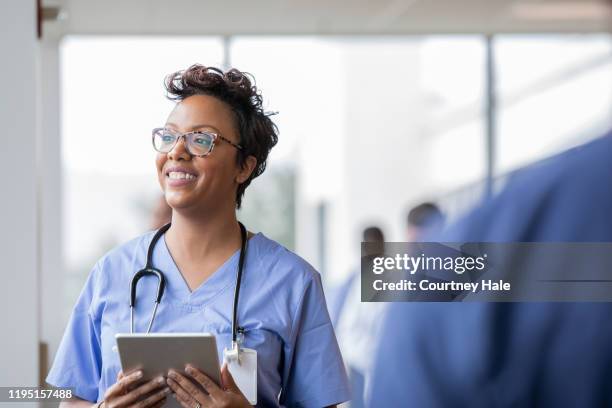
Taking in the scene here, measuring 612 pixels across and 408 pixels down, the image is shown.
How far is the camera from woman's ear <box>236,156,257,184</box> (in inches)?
73.1

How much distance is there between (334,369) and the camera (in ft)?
5.80

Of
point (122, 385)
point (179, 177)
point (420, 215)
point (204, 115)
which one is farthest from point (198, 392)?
point (420, 215)

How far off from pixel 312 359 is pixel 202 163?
1.43 feet

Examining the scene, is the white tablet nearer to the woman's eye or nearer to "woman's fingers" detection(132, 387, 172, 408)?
"woman's fingers" detection(132, 387, 172, 408)

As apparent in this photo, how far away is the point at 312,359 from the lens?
5.69 ft

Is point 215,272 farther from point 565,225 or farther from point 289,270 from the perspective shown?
point 565,225

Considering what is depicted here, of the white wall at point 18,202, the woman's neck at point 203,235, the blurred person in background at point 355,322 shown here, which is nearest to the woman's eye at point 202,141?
the woman's neck at point 203,235

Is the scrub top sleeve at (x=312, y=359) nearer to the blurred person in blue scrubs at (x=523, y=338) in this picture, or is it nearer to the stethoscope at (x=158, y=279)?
the stethoscope at (x=158, y=279)

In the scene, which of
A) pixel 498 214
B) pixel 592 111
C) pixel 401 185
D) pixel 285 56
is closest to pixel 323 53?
pixel 285 56

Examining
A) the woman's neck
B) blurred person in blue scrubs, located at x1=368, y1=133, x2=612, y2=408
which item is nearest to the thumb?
the woman's neck

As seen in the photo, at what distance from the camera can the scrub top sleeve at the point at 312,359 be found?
173 cm

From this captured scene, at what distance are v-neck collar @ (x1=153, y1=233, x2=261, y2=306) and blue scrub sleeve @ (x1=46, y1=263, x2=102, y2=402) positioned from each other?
0.15 meters

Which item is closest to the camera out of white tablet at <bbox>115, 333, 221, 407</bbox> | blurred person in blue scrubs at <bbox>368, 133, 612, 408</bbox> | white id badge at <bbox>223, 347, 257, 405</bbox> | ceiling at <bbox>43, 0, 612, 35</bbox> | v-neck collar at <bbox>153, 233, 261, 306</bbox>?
blurred person in blue scrubs at <bbox>368, 133, 612, 408</bbox>

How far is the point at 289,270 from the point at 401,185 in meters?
1.18
